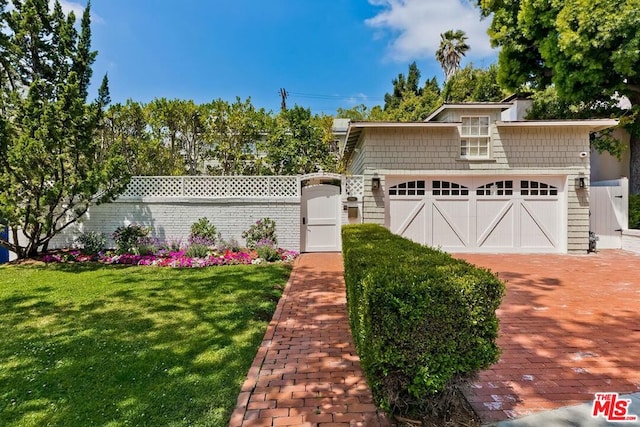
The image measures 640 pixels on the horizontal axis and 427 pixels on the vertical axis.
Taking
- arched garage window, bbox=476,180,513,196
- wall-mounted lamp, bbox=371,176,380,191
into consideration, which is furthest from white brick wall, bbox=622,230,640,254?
wall-mounted lamp, bbox=371,176,380,191

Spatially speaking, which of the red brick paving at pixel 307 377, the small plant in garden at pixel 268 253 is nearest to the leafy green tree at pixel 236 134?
the small plant in garden at pixel 268 253

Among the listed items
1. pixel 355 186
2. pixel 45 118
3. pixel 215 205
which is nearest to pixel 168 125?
pixel 215 205

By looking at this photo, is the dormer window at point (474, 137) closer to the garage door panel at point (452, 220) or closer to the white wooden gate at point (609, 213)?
the garage door panel at point (452, 220)

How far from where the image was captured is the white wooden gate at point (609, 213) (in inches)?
420

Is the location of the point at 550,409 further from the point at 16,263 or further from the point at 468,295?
the point at 16,263

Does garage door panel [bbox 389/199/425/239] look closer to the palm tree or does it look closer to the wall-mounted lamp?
the wall-mounted lamp

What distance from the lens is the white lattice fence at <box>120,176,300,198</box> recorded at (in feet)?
33.4

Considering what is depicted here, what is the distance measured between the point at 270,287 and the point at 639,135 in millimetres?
14589

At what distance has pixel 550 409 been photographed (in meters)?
2.57

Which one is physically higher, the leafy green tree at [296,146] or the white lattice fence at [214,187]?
the leafy green tree at [296,146]

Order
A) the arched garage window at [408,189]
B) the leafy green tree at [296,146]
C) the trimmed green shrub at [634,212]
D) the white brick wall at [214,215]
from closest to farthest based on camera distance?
the white brick wall at [214,215]
the arched garage window at [408,189]
the trimmed green shrub at [634,212]
the leafy green tree at [296,146]

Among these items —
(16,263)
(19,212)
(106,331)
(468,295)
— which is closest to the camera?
(468,295)

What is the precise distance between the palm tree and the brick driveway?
25918 millimetres

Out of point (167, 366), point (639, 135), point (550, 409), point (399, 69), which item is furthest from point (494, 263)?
point (399, 69)
